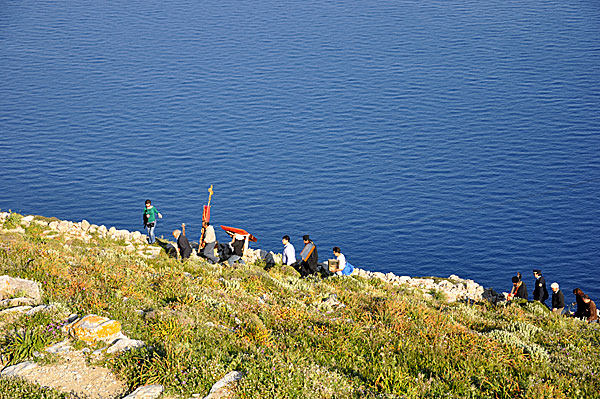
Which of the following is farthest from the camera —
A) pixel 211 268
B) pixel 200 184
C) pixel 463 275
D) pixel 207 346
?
pixel 200 184

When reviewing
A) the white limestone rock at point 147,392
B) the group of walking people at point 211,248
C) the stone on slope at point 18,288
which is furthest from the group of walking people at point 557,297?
the stone on slope at point 18,288

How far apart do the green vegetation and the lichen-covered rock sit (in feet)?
1.17

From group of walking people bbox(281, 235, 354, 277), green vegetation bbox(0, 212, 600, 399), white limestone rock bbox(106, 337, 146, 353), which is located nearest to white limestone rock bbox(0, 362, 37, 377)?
green vegetation bbox(0, 212, 600, 399)

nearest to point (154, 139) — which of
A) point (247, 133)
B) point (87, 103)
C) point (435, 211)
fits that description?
point (247, 133)

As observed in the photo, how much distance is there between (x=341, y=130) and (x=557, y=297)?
145ft

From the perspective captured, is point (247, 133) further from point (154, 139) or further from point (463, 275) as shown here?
point (463, 275)

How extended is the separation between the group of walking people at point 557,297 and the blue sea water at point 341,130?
15870 mm

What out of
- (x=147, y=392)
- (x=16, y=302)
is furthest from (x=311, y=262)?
(x=147, y=392)

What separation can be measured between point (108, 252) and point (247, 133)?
43756mm

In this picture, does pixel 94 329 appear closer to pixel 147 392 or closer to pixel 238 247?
pixel 147 392

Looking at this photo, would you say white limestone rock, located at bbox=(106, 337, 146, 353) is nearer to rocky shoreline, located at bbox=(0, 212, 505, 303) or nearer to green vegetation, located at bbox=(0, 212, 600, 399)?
green vegetation, located at bbox=(0, 212, 600, 399)

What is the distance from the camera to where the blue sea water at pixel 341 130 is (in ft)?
152

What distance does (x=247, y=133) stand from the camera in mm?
65312

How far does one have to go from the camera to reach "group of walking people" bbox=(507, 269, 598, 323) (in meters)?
20.9
